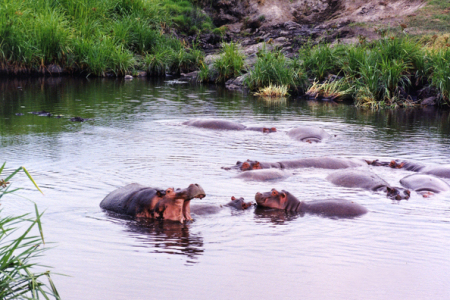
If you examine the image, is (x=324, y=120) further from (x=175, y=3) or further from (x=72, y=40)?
(x=175, y=3)

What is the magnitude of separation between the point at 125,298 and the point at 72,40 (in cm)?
1707

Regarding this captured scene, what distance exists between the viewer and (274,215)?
18.1ft

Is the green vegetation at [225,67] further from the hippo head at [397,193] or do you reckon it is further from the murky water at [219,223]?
the hippo head at [397,193]

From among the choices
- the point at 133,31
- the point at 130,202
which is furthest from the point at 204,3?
the point at 130,202

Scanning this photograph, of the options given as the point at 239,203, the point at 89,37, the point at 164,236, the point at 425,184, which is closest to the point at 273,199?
the point at 239,203

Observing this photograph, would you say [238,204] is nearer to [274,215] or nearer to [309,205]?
[274,215]

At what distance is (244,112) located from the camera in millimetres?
13109

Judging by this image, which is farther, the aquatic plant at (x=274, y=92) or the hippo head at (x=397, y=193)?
the aquatic plant at (x=274, y=92)

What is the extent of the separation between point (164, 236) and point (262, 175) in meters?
2.21

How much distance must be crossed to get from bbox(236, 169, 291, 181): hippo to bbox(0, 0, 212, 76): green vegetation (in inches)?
520

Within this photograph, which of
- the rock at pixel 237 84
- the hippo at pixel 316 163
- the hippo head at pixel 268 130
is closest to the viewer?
the hippo at pixel 316 163

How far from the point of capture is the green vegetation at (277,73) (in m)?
16.6

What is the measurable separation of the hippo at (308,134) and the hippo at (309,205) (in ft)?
12.9

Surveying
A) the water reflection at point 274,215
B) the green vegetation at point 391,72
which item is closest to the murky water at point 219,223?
the water reflection at point 274,215
